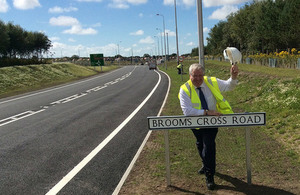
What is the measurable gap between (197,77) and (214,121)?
0.66 m

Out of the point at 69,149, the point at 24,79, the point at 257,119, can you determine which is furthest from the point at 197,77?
the point at 24,79

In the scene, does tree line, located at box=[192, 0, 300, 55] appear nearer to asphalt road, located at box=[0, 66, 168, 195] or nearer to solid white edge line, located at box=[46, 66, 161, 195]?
asphalt road, located at box=[0, 66, 168, 195]

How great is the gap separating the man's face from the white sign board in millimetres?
492

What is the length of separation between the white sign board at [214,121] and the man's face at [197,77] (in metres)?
0.49

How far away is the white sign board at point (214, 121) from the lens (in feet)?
12.1

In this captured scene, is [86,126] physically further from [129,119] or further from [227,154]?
[227,154]

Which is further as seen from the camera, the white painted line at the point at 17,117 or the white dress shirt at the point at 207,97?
the white painted line at the point at 17,117

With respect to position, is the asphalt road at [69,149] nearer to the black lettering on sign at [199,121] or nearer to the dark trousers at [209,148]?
the dark trousers at [209,148]

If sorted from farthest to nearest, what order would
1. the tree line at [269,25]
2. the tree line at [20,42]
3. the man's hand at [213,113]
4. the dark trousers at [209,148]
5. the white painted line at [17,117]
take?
the tree line at [20,42], the tree line at [269,25], the white painted line at [17,117], the dark trousers at [209,148], the man's hand at [213,113]

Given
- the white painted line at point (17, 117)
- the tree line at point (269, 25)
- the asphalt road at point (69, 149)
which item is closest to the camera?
the asphalt road at point (69, 149)

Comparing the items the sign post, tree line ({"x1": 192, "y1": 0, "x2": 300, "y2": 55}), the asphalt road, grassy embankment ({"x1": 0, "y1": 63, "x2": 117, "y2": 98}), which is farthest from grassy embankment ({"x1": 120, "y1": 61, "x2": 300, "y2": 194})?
tree line ({"x1": 192, "y1": 0, "x2": 300, "y2": 55})

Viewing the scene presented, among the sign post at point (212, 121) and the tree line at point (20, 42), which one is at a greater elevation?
the tree line at point (20, 42)

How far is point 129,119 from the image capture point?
9.18 m

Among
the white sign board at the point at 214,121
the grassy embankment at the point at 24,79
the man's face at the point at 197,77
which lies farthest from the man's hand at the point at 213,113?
the grassy embankment at the point at 24,79
